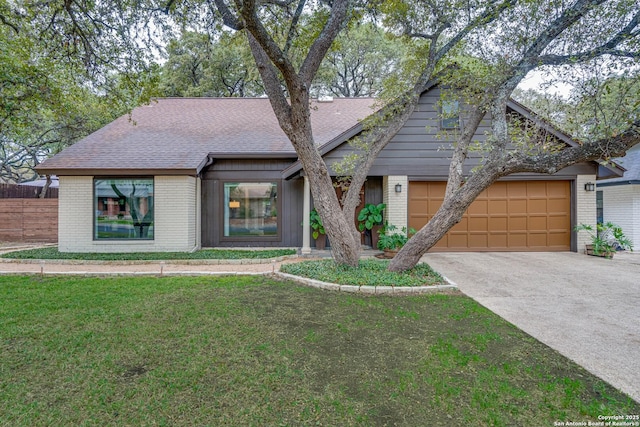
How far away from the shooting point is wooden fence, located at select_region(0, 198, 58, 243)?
11297 mm

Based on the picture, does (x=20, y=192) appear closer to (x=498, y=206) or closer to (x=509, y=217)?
(x=498, y=206)

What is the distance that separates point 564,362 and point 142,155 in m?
10.2

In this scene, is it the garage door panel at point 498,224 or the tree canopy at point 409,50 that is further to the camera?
the garage door panel at point 498,224

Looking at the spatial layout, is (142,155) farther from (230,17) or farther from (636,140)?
(636,140)

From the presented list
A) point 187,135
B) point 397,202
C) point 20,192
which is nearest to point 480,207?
point 397,202

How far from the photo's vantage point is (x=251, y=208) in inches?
384

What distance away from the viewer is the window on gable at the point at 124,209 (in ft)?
29.7

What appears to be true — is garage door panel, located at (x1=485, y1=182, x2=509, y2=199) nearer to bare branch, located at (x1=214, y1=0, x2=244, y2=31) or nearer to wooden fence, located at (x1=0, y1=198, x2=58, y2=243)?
bare branch, located at (x1=214, y1=0, x2=244, y2=31)

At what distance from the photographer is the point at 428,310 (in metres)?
4.34

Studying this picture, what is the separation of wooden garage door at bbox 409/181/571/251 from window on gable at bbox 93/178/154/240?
295 inches

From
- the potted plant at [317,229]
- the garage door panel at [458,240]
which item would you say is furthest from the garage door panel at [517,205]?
the potted plant at [317,229]

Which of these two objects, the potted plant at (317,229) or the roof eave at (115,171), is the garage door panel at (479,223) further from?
the roof eave at (115,171)

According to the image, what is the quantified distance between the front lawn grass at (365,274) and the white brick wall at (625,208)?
26.8 ft

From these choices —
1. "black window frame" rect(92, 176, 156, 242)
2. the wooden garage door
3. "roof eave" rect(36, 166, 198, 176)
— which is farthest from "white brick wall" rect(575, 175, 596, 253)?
"black window frame" rect(92, 176, 156, 242)
